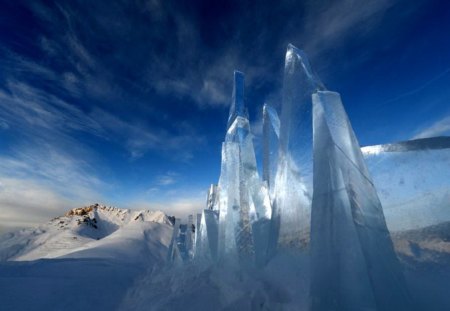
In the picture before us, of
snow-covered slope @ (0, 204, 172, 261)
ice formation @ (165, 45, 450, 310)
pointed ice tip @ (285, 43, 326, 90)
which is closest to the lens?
ice formation @ (165, 45, 450, 310)

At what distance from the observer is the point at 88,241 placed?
22.8 meters

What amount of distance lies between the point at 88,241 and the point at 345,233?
2562 centimetres

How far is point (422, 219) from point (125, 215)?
60.3 m

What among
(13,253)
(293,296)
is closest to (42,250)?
(13,253)

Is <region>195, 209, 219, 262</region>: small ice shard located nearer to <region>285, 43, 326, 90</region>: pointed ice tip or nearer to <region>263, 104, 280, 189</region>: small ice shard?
<region>263, 104, 280, 189</region>: small ice shard

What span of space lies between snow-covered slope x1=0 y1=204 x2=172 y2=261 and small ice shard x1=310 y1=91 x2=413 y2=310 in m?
8.63

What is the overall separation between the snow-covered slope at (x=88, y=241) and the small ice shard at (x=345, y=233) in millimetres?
8625

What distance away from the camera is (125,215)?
2227 inches

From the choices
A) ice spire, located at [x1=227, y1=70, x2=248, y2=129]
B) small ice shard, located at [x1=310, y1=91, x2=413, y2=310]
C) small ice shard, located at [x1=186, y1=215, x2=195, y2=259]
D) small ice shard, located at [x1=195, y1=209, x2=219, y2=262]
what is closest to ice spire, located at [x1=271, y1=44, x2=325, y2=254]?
small ice shard, located at [x1=310, y1=91, x2=413, y2=310]

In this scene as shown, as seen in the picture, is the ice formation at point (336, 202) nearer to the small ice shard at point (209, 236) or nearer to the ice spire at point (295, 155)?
the ice spire at point (295, 155)

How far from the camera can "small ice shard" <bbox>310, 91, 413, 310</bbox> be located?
6.95ft

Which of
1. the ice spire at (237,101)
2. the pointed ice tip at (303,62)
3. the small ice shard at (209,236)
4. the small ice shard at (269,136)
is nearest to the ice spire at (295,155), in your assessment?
the pointed ice tip at (303,62)

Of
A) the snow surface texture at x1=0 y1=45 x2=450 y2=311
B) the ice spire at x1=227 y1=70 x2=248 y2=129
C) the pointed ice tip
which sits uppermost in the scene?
the ice spire at x1=227 y1=70 x2=248 y2=129

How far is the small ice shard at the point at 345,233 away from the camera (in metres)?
2.12
